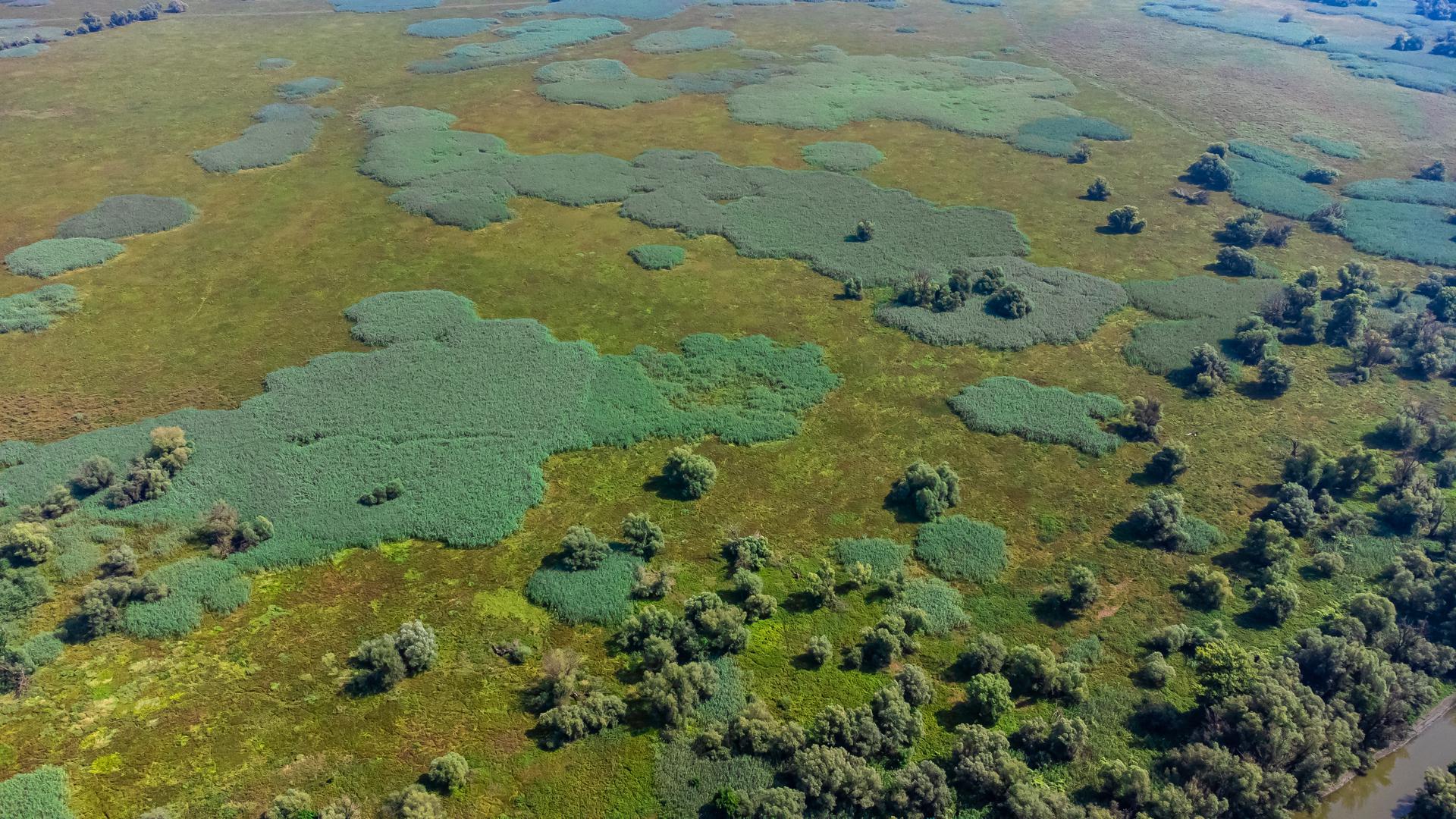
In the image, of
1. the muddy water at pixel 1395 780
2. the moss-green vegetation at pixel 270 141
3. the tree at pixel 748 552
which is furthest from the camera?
the moss-green vegetation at pixel 270 141

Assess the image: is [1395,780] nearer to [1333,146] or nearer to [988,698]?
[988,698]

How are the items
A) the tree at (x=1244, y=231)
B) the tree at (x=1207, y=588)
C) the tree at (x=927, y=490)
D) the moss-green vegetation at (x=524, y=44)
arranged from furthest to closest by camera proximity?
1. the moss-green vegetation at (x=524, y=44)
2. the tree at (x=1244, y=231)
3. the tree at (x=927, y=490)
4. the tree at (x=1207, y=588)

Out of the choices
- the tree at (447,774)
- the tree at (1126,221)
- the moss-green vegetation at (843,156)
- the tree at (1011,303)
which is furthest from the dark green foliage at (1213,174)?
the tree at (447,774)

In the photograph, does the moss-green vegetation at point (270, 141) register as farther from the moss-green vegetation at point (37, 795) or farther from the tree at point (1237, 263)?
the tree at point (1237, 263)

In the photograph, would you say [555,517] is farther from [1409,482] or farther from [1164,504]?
[1409,482]

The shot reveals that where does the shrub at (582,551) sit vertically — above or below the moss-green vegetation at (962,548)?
above

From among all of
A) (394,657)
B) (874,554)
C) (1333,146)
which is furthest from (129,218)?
(1333,146)
